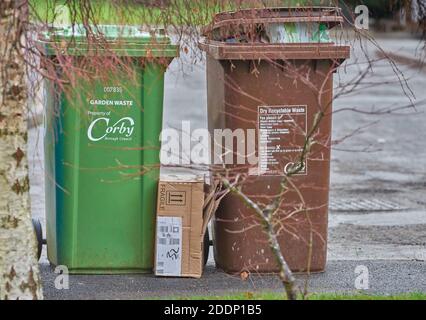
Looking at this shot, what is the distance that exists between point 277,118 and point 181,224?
95 cm

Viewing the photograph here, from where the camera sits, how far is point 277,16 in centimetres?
656

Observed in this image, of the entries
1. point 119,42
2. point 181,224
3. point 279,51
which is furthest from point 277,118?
point 119,42

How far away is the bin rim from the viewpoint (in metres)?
6.62

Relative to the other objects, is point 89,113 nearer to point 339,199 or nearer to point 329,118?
point 329,118

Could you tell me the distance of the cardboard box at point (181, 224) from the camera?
680 centimetres

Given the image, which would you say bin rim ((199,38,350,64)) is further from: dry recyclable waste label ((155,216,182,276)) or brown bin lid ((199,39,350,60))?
dry recyclable waste label ((155,216,182,276))

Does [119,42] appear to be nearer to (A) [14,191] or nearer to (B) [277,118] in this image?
(B) [277,118]

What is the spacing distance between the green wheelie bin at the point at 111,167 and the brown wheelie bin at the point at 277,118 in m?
0.45

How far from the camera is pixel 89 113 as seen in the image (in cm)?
669

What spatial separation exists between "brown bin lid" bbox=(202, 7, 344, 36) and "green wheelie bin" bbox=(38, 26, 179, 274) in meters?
0.40

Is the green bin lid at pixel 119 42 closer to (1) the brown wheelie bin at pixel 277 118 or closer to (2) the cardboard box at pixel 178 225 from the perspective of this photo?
(1) the brown wheelie bin at pixel 277 118
